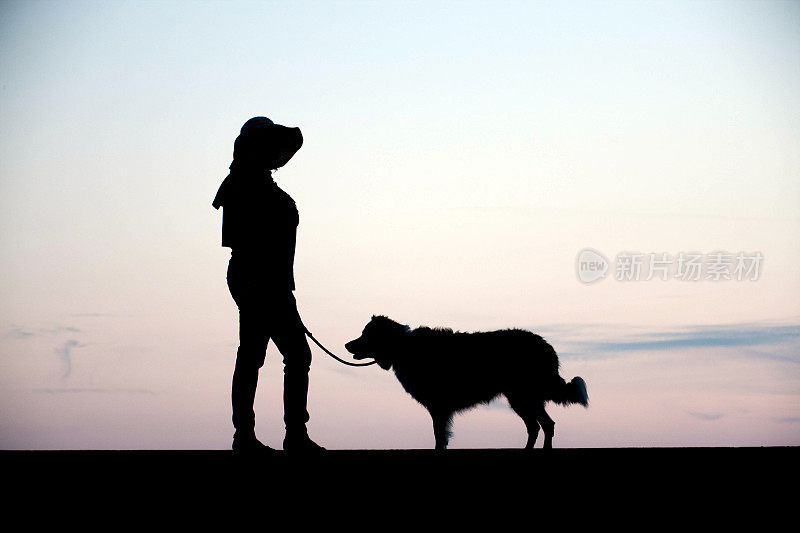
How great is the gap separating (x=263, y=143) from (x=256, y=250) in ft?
2.07

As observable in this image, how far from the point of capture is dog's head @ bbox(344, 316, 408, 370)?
9.14 metres

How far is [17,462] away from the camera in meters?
5.23

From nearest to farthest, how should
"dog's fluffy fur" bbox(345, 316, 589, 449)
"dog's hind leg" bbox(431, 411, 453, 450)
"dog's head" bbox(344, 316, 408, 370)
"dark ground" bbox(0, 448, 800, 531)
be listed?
"dark ground" bbox(0, 448, 800, 531)
"dog's hind leg" bbox(431, 411, 453, 450)
"dog's fluffy fur" bbox(345, 316, 589, 449)
"dog's head" bbox(344, 316, 408, 370)

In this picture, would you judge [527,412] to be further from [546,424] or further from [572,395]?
[572,395]

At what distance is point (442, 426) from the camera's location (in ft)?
28.5

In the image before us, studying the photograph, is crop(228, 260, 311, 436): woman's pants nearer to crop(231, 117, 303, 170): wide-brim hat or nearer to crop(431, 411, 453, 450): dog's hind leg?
crop(231, 117, 303, 170): wide-brim hat

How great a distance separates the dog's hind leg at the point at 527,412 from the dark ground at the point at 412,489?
3108mm

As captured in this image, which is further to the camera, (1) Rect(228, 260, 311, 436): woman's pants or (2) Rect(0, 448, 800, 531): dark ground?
(1) Rect(228, 260, 311, 436): woman's pants

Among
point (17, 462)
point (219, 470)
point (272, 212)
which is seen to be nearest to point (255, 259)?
point (272, 212)

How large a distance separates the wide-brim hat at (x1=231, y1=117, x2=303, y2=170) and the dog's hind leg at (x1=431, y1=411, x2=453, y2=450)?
388 centimetres

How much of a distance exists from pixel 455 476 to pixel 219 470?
1.19m

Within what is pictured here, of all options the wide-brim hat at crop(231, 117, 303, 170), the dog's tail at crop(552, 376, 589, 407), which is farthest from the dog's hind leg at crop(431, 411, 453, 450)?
the wide-brim hat at crop(231, 117, 303, 170)

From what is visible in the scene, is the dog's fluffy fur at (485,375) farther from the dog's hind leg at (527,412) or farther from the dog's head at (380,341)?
the dog's head at (380,341)

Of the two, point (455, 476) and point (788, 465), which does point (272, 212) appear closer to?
point (455, 476)
